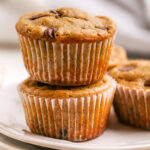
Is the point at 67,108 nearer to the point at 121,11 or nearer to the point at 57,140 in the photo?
the point at 57,140

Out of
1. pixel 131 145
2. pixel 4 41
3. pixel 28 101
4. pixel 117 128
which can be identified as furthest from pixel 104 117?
pixel 4 41

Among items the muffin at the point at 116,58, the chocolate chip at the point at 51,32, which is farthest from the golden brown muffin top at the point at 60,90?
the muffin at the point at 116,58

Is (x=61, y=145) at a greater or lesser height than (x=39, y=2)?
lesser

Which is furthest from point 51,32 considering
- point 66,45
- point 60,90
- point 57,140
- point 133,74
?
point 133,74

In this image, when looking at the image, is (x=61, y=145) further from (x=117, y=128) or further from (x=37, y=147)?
(x=117, y=128)

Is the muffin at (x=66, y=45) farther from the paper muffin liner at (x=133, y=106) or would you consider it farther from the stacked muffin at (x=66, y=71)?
the paper muffin liner at (x=133, y=106)

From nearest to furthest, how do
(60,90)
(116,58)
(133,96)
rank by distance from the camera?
1. (60,90)
2. (133,96)
3. (116,58)
